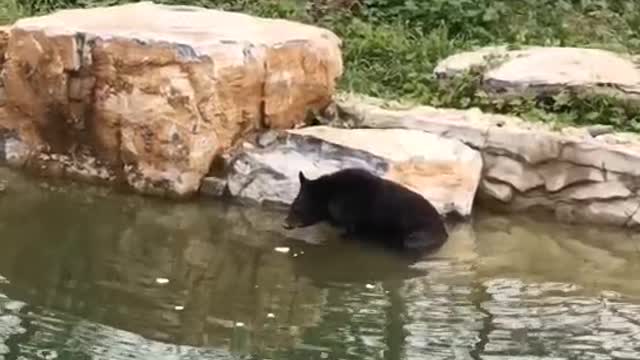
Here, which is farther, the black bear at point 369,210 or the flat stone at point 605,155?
the flat stone at point 605,155

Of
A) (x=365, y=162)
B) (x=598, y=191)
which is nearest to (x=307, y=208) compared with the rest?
(x=365, y=162)

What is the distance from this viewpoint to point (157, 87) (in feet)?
26.9

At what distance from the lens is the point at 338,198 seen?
7.59 metres

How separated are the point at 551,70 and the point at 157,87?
2.73 metres

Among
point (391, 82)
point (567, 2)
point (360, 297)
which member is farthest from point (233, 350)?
point (567, 2)

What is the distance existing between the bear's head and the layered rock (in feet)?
3.70

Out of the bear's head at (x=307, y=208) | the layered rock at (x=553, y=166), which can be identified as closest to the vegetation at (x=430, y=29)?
the layered rock at (x=553, y=166)

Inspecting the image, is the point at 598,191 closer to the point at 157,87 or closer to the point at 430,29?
the point at 157,87

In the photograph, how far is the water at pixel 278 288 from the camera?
18.7 ft

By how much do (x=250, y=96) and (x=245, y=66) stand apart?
0.23 meters

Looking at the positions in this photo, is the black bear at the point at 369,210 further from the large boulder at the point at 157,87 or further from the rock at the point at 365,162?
the large boulder at the point at 157,87

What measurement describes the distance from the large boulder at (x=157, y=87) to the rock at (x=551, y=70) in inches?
44.4

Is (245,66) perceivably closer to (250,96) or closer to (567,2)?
(250,96)

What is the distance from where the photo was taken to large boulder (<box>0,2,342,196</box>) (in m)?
8.19
